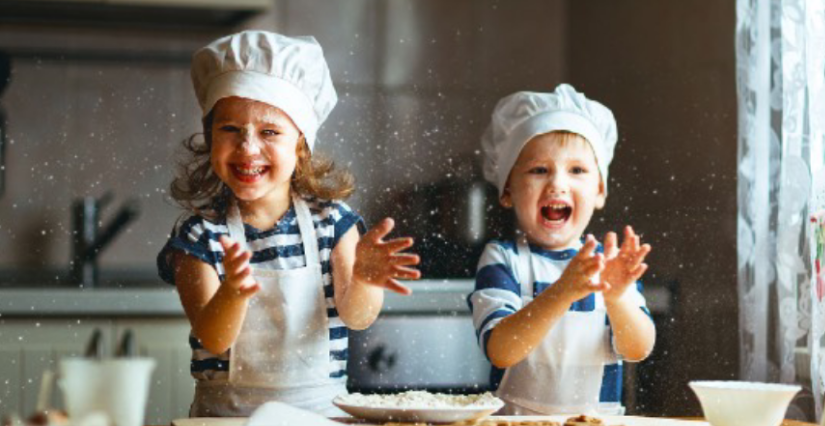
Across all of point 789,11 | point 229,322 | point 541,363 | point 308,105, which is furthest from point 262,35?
point 789,11

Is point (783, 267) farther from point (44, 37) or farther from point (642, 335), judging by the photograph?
point (44, 37)

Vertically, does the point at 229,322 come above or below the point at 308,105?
below

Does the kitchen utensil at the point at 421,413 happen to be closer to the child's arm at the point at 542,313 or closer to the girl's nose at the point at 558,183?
the child's arm at the point at 542,313

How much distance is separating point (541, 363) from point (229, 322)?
300 millimetres

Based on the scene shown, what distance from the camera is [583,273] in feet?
2.71

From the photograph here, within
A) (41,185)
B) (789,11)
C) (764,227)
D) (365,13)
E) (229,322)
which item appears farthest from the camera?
(365,13)

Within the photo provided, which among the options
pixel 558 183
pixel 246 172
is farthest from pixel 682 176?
pixel 246 172

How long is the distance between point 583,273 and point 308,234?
23cm

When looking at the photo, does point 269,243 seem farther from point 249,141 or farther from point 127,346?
point 127,346

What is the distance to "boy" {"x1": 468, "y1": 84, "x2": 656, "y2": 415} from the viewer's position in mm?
899

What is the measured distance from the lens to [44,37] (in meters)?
1.37

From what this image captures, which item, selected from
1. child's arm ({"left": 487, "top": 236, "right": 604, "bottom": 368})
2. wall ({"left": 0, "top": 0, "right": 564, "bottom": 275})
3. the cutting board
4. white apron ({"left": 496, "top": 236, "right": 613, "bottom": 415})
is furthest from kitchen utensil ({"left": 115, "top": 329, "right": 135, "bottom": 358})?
wall ({"left": 0, "top": 0, "right": 564, "bottom": 275})

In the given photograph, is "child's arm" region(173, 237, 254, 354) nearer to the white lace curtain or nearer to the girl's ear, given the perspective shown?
the girl's ear

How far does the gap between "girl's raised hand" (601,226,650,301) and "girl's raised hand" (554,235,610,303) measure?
0.01m
